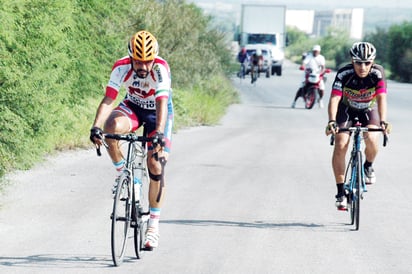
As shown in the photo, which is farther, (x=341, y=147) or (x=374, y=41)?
(x=374, y=41)

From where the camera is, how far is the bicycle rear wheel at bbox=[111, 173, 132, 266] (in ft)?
27.3

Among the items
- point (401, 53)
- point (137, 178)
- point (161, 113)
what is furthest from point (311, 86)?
point (401, 53)

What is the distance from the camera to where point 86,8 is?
18.0m

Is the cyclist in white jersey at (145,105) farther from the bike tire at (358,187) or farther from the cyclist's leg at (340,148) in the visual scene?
the cyclist's leg at (340,148)

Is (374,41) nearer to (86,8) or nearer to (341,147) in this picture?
(86,8)

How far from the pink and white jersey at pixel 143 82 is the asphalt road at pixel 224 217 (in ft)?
4.32

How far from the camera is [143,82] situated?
8.91 m

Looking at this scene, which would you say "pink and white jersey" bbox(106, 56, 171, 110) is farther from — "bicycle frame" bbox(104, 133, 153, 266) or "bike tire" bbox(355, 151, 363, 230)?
"bike tire" bbox(355, 151, 363, 230)

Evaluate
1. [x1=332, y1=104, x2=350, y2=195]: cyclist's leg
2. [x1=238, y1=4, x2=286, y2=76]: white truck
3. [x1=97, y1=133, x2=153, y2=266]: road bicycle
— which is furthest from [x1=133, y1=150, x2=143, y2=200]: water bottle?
[x1=238, y1=4, x2=286, y2=76]: white truck

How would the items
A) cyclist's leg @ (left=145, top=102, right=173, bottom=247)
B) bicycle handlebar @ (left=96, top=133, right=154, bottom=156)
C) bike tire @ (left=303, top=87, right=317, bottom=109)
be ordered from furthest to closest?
1. bike tire @ (left=303, top=87, right=317, bottom=109)
2. cyclist's leg @ (left=145, top=102, right=173, bottom=247)
3. bicycle handlebar @ (left=96, top=133, right=154, bottom=156)

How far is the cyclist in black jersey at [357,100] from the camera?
35.2 feet

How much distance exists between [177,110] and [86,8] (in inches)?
251

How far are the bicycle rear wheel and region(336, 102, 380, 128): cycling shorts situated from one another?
10.8 feet

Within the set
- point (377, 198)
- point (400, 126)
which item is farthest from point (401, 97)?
point (377, 198)
